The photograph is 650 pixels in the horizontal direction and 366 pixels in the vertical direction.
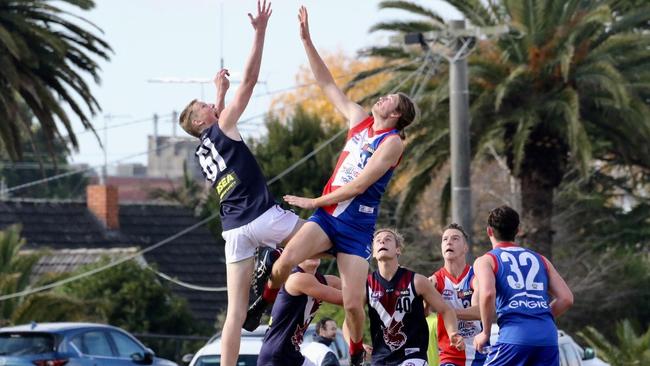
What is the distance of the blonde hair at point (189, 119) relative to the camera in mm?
11745

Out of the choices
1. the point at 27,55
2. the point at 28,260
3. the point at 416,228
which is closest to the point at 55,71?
the point at 27,55

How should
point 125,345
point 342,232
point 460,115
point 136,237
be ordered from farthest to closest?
point 136,237, point 460,115, point 125,345, point 342,232

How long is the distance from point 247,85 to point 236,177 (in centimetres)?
71

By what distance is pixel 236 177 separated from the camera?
11.5m

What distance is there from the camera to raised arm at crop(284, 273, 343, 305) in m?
12.3

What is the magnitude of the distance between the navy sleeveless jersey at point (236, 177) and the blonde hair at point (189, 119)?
190 millimetres

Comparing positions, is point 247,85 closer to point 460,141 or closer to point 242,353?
point 242,353

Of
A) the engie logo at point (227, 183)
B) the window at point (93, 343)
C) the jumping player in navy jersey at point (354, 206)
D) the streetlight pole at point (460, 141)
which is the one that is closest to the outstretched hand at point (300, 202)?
the jumping player in navy jersey at point (354, 206)

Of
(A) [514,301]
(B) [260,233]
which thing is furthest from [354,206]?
(A) [514,301]

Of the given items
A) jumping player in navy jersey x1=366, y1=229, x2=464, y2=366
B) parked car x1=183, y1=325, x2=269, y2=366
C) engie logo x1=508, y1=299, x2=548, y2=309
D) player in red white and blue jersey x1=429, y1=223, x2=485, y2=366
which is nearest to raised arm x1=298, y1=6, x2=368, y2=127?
jumping player in navy jersey x1=366, y1=229, x2=464, y2=366

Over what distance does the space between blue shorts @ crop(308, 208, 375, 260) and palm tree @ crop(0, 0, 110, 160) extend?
18722 millimetres

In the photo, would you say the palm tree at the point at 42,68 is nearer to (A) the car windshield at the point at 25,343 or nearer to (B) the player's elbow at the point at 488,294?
(A) the car windshield at the point at 25,343

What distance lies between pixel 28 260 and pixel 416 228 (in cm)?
1201

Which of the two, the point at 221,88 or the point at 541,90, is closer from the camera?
the point at 221,88
